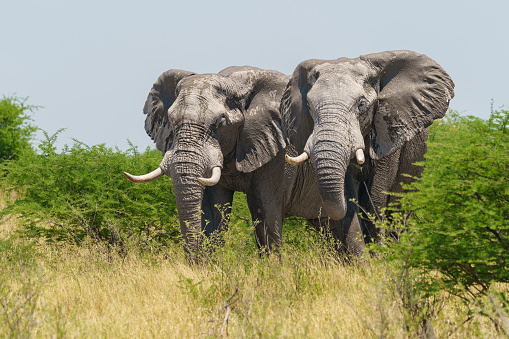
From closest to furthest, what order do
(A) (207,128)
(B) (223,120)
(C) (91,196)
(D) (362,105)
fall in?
(D) (362,105)
(A) (207,128)
(B) (223,120)
(C) (91,196)

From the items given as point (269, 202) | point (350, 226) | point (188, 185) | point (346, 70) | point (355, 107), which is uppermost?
point (346, 70)

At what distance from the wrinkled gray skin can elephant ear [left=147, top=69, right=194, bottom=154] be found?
160 centimetres

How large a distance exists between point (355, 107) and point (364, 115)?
0.33 metres

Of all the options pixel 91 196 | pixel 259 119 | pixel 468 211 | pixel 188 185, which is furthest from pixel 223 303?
pixel 91 196

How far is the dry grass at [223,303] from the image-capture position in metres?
4.88

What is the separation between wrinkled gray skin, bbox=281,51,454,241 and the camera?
7031 millimetres

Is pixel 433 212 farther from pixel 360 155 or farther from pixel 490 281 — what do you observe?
pixel 360 155

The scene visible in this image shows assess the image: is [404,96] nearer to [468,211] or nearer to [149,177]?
[468,211]

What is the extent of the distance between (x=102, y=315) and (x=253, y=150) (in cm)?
321

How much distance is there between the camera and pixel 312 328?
5012 mm

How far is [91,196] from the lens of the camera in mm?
10719

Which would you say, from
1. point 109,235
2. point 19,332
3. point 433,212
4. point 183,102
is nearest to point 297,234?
point 109,235

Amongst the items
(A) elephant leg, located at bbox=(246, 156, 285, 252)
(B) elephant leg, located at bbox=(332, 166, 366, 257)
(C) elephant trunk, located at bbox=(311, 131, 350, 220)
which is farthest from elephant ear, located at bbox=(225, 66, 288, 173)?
(C) elephant trunk, located at bbox=(311, 131, 350, 220)

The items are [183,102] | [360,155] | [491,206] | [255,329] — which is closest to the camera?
[255,329]
